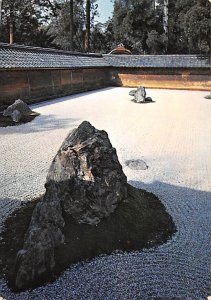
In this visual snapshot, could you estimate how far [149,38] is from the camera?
24156mm

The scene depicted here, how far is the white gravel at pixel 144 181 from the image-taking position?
9.23 feet

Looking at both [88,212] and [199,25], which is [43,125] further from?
[199,25]

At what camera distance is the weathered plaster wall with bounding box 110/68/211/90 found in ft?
62.8

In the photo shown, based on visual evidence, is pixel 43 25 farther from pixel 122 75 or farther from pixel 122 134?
pixel 122 134

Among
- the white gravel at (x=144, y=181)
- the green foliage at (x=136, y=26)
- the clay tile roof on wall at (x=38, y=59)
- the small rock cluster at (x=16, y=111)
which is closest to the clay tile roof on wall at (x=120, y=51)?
the green foliage at (x=136, y=26)

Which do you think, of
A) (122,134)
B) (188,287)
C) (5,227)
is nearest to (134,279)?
(188,287)

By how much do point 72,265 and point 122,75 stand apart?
754 inches

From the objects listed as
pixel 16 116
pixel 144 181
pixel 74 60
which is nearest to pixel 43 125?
pixel 16 116

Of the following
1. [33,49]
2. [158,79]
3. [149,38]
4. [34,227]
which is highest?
[149,38]

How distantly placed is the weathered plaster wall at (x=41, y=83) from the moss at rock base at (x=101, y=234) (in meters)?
8.30

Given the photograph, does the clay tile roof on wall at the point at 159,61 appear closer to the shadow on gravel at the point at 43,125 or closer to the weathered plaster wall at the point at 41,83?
the weathered plaster wall at the point at 41,83

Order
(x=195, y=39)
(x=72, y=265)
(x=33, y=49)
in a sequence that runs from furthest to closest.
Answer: (x=195, y=39) < (x=33, y=49) < (x=72, y=265)

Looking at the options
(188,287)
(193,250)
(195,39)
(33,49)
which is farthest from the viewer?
(195,39)

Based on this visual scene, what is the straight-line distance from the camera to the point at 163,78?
20.0 m
